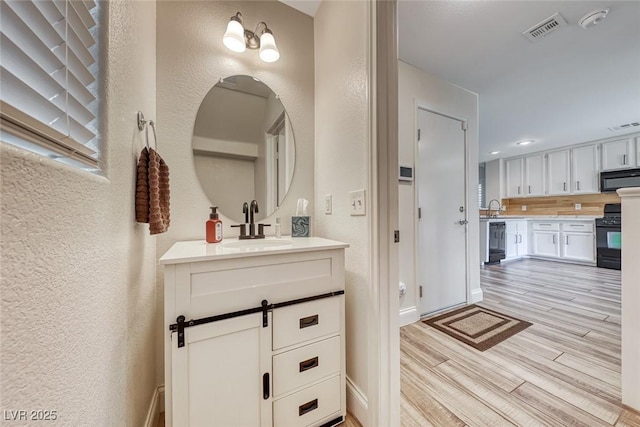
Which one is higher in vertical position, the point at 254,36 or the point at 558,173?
the point at 254,36

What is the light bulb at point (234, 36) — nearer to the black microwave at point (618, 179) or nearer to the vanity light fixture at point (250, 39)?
the vanity light fixture at point (250, 39)

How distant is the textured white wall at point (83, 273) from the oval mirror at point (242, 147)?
0.41 metres

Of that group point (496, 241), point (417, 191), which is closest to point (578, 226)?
point (496, 241)

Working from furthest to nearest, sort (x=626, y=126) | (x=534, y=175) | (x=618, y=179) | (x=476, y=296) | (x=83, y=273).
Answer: (x=534, y=175) → (x=618, y=179) → (x=626, y=126) → (x=476, y=296) → (x=83, y=273)

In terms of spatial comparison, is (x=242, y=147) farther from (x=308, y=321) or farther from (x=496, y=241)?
(x=496, y=241)

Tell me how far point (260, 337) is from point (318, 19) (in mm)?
1970

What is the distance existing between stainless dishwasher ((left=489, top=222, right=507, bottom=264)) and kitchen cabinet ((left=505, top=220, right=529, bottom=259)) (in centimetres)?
18

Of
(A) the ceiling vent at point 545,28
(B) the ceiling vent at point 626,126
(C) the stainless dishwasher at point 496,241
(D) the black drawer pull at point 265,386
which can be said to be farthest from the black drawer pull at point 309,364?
(B) the ceiling vent at point 626,126

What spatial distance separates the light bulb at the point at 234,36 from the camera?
4.21 feet

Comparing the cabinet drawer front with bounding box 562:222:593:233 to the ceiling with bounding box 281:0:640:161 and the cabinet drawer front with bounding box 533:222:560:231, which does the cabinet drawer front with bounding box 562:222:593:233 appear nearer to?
the cabinet drawer front with bounding box 533:222:560:231

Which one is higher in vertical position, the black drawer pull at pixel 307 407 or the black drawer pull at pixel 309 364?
the black drawer pull at pixel 309 364

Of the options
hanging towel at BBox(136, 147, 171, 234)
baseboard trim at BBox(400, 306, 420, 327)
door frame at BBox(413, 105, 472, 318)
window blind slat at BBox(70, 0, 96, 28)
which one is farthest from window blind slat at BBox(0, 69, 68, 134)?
baseboard trim at BBox(400, 306, 420, 327)

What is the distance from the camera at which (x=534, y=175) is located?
17.0 feet

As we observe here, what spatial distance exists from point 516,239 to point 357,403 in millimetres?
5396
